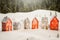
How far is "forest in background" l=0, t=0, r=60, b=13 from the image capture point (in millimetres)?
1434

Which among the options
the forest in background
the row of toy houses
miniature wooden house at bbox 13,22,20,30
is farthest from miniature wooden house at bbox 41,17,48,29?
miniature wooden house at bbox 13,22,20,30

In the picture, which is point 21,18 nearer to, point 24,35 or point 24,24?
point 24,24

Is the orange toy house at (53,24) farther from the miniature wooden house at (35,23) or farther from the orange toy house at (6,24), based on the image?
the orange toy house at (6,24)

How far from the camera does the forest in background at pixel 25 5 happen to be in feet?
4.70

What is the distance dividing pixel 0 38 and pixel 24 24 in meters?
0.37

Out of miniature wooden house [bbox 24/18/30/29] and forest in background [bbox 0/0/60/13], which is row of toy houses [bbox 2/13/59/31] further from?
forest in background [bbox 0/0/60/13]

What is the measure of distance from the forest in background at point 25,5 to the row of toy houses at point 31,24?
0.38ft

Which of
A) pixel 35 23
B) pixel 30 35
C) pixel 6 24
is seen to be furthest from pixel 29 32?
pixel 6 24

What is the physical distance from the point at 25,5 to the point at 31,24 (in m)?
0.27

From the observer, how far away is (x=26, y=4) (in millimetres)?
1435

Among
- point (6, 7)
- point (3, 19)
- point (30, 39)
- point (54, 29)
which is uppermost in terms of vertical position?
point (6, 7)

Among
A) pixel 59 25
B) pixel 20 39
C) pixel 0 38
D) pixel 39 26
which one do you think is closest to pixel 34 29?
pixel 39 26

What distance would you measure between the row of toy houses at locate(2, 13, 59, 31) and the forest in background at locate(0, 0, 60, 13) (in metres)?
0.12

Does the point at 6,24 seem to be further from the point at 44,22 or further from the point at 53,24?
the point at 53,24
